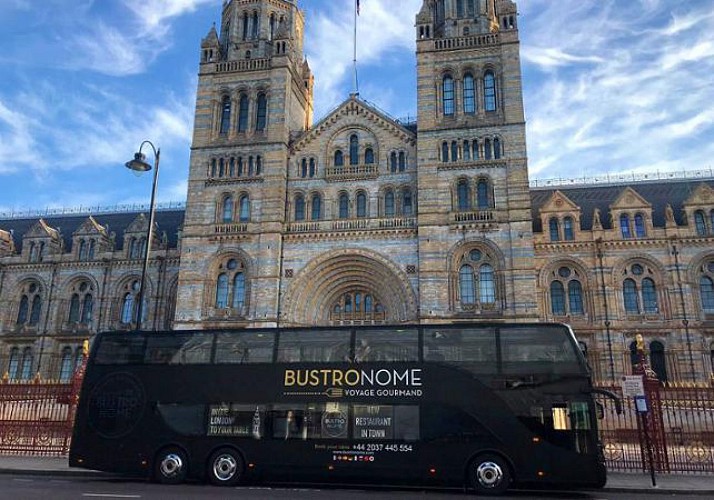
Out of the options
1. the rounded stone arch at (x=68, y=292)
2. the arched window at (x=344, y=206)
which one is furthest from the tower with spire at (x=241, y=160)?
the rounded stone arch at (x=68, y=292)

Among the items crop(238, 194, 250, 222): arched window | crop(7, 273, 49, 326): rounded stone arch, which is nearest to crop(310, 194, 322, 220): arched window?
crop(238, 194, 250, 222): arched window

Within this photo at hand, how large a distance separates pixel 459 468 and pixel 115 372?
32.5ft

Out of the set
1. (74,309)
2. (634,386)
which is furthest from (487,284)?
(74,309)

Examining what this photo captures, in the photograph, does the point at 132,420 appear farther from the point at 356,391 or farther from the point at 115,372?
the point at 356,391

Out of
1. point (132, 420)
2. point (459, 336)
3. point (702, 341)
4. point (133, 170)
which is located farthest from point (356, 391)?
point (702, 341)

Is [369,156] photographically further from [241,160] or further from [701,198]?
[701,198]

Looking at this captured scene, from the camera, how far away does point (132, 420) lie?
15.8 m

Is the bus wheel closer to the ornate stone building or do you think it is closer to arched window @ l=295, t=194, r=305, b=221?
the ornate stone building

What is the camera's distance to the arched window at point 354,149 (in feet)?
124

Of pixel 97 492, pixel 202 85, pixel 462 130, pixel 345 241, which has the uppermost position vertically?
pixel 202 85

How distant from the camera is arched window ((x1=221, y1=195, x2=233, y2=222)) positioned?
124ft

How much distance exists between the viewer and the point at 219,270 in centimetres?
3700

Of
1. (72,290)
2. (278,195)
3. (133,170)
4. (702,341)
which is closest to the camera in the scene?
(133,170)

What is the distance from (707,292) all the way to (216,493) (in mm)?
34195
